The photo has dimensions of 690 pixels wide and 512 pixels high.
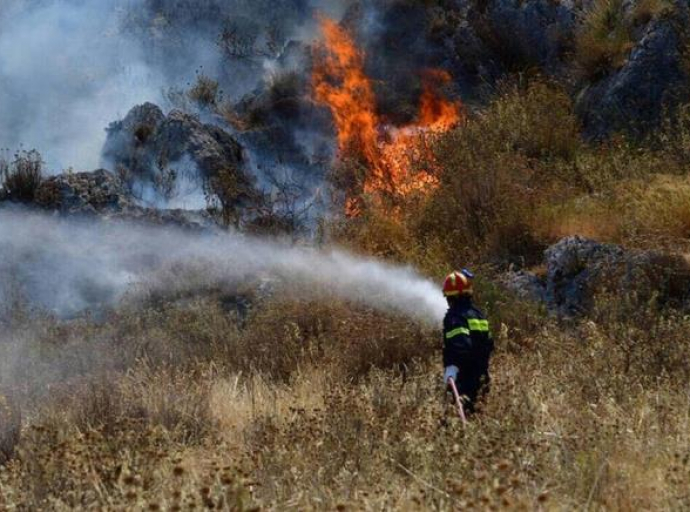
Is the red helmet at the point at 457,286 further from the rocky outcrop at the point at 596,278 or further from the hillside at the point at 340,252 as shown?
the rocky outcrop at the point at 596,278

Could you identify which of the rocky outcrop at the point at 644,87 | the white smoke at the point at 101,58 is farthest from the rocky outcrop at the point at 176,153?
the rocky outcrop at the point at 644,87

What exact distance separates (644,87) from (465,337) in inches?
312

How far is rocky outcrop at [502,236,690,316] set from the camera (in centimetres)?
788

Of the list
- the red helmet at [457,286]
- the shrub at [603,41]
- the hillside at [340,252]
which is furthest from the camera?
the shrub at [603,41]

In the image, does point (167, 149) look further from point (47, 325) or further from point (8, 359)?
point (8, 359)

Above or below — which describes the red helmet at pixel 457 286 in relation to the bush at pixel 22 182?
above

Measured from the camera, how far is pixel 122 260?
1100cm

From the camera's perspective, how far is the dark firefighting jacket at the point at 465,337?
19.0 ft

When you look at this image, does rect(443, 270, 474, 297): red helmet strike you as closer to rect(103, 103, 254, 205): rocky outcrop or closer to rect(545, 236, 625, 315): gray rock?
rect(545, 236, 625, 315): gray rock

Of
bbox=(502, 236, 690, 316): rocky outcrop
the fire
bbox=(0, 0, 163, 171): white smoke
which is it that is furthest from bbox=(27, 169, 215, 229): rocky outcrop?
bbox=(0, 0, 163, 171): white smoke

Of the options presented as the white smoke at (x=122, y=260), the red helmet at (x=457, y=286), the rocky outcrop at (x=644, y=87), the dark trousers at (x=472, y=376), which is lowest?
the white smoke at (x=122, y=260)

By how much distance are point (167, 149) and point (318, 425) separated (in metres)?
9.15

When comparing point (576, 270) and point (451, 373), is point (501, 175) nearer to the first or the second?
point (576, 270)

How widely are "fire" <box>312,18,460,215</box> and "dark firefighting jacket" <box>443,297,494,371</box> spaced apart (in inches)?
235
